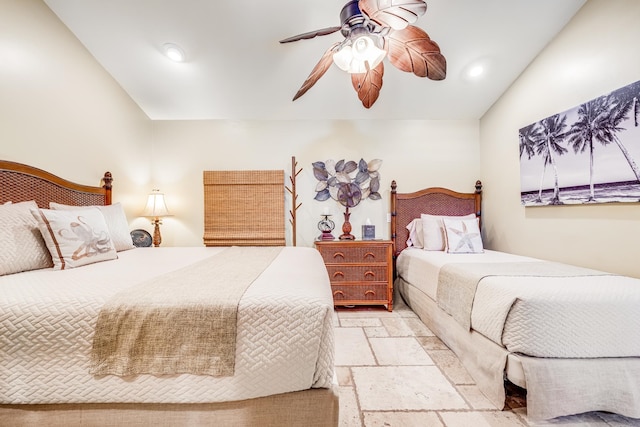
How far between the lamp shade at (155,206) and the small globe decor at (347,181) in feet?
5.75

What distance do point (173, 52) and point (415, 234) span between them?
10.1 feet

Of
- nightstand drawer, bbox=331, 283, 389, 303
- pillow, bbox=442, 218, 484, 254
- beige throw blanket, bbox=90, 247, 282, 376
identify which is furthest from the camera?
nightstand drawer, bbox=331, 283, 389, 303

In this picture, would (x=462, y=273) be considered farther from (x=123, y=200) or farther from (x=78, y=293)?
(x=123, y=200)

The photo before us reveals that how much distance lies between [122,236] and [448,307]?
8.94 feet

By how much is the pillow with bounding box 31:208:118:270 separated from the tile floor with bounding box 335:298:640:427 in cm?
175

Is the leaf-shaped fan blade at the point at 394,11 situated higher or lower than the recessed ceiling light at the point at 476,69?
lower

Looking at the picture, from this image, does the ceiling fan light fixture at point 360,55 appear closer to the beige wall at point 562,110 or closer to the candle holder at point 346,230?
the beige wall at point 562,110

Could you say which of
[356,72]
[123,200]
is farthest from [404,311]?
[123,200]

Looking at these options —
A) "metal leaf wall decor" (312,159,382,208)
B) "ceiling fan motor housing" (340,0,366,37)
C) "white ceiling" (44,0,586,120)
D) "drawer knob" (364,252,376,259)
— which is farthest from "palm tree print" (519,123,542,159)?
"ceiling fan motor housing" (340,0,366,37)

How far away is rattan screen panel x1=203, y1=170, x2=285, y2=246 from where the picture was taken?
3.58 m

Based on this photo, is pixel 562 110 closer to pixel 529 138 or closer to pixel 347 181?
pixel 529 138

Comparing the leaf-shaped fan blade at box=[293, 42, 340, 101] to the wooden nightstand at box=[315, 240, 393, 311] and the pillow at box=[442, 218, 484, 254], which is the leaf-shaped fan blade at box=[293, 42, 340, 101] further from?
the pillow at box=[442, 218, 484, 254]

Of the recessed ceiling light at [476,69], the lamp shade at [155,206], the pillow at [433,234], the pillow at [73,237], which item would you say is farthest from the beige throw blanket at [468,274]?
the lamp shade at [155,206]

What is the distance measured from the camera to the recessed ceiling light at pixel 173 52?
261 centimetres
